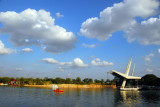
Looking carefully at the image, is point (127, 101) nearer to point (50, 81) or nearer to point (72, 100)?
point (72, 100)

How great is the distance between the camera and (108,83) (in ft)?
559

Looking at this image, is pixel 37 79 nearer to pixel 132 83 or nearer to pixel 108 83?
pixel 108 83

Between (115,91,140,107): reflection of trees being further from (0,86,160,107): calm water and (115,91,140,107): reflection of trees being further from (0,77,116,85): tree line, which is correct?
(0,77,116,85): tree line

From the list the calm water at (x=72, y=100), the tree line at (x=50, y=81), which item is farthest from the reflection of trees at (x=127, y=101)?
the tree line at (x=50, y=81)

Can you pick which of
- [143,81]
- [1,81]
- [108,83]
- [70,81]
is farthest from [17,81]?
[143,81]

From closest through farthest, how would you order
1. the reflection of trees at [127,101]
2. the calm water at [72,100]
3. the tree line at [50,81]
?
the calm water at [72,100] → the reflection of trees at [127,101] → the tree line at [50,81]

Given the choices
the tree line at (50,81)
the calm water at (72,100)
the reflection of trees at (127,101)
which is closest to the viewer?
the calm water at (72,100)

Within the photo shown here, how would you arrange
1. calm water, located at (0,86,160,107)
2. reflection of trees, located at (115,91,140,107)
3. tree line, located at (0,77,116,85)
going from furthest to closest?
tree line, located at (0,77,116,85) → reflection of trees, located at (115,91,140,107) → calm water, located at (0,86,160,107)

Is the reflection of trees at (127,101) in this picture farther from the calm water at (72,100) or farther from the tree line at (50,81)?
the tree line at (50,81)

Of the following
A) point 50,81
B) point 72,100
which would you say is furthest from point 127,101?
point 50,81

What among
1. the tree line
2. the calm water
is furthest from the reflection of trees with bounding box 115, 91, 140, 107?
the tree line

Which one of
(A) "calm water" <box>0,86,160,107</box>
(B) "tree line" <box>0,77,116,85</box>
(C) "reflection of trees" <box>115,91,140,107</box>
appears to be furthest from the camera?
(B) "tree line" <box>0,77,116,85</box>

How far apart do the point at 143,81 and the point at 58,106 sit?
130741 millimetres

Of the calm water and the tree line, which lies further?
the tree line
